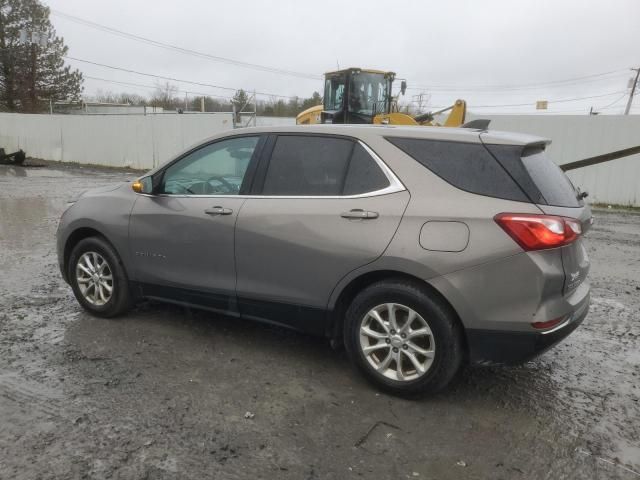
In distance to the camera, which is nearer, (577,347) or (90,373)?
(90,373)

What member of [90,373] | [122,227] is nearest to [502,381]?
[90,373]

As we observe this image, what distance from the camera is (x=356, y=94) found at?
47.2ft

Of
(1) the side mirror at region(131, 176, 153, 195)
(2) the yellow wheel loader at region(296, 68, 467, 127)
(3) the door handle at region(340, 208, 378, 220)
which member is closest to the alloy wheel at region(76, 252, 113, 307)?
(1) the side mirror at region(131, 176, 153, 195)

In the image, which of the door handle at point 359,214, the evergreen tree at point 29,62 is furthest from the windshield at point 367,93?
the evergreen tree at point 29,62

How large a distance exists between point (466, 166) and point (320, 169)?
3.23 ft

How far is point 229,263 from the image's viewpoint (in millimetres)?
3891

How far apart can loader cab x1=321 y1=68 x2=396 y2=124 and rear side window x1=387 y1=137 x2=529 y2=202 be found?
11224 mm

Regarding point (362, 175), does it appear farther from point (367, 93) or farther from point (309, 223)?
point (367, 93)

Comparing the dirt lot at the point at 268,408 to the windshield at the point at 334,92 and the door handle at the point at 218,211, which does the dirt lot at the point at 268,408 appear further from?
the windshield at the point at 334,92

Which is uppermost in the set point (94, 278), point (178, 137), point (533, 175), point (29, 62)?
point (29, 62)

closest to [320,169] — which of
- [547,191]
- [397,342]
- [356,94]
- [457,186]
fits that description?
[457,186]

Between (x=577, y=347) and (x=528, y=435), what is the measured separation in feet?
5.07

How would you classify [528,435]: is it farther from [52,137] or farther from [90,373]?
[52,137]

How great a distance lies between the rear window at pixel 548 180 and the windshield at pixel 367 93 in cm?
1134
